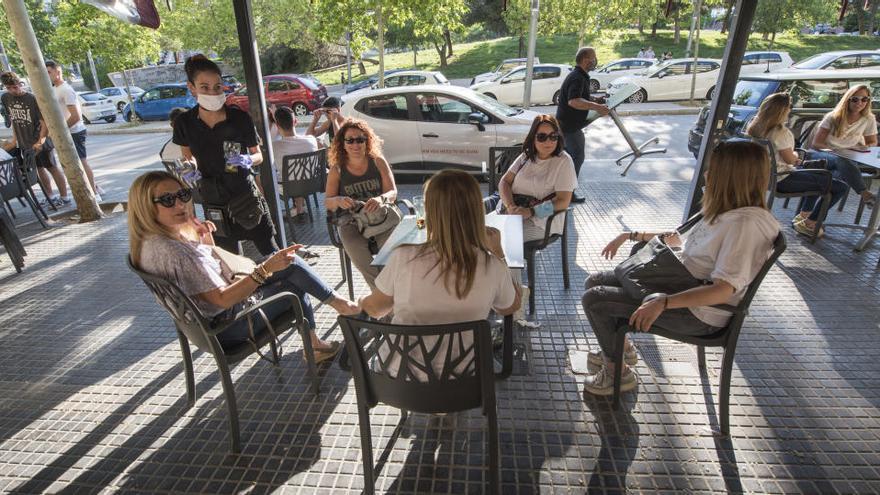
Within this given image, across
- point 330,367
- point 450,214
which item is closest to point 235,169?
point 330,367

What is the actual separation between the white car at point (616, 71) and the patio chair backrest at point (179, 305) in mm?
16413

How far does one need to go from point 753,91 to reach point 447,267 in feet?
24.0

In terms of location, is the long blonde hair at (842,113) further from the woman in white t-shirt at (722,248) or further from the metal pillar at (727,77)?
the woman in white t-shirt at (722,248)

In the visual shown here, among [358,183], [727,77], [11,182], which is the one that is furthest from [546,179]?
[11,182]

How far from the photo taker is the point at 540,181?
3723 millimetres

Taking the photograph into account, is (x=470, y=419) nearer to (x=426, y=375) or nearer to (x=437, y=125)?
(x=426, y=375)

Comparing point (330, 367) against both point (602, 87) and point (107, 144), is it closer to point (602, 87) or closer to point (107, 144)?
point (107, 144)

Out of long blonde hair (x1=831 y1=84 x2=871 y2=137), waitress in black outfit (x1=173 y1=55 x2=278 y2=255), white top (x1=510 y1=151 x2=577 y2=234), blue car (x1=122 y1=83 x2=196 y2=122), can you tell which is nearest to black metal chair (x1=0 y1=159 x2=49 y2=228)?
waitress in black outfit (x1=173 y1=55 x2=278 y2=255)

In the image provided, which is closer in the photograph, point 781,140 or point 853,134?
point 781,140

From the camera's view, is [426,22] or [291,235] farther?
[426,22]

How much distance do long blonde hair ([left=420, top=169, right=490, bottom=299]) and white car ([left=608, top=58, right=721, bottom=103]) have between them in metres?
15.0

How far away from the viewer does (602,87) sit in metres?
16.8

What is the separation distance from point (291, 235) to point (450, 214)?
3.91 metres

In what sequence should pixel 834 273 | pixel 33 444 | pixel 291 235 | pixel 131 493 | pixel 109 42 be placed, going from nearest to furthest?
pixel 131 493, pixel 33 444, pixel 834 273, pixel 291 235, pixel 109 42
